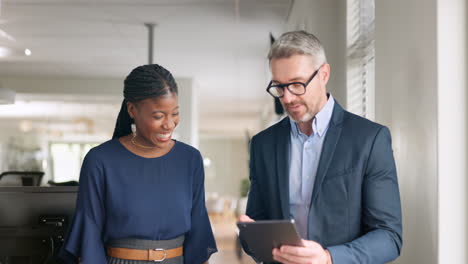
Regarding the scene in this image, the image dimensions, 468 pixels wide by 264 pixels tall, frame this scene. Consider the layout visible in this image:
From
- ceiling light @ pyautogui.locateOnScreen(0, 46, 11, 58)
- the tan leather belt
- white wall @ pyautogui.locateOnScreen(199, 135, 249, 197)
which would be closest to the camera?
the tan leather belt

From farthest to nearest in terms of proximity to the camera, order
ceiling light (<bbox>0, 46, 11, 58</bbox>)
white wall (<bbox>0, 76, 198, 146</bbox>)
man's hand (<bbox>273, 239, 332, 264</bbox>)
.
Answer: white wall (<bbox>0, 76, 198, 146</bbox>) → ceiling light (<bbox>0, 46, 11, 58</bbox>) → man's hand (<bbox>273, 239, 332, 264</bbox>)

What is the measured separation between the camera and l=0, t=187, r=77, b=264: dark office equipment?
126 inches

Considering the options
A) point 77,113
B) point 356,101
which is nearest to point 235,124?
point 77,113

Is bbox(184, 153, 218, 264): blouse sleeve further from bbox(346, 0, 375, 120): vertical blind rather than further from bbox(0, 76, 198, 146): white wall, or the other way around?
bbox(0, 76, 198, 146): white wall

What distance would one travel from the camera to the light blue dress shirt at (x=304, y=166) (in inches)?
73.0

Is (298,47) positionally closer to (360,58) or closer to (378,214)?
(378,214)

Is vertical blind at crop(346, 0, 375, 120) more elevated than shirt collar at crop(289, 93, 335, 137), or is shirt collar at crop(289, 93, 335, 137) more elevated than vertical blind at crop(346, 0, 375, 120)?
vertical blind at crop(346, 0, 375, 120)

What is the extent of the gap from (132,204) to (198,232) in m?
0.28

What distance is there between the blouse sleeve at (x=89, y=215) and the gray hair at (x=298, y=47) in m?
0.80

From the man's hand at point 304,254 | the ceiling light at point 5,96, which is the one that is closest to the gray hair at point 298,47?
the man's hand at point 304,254

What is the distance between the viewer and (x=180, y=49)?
8.93m

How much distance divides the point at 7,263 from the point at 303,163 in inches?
88.7

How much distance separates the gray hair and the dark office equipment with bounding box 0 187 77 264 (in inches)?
70.8

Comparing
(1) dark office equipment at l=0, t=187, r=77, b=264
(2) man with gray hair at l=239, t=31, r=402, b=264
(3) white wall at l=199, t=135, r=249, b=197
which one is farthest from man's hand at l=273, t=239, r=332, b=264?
(3) white wall at l=199, t=135, r=249, b=197
